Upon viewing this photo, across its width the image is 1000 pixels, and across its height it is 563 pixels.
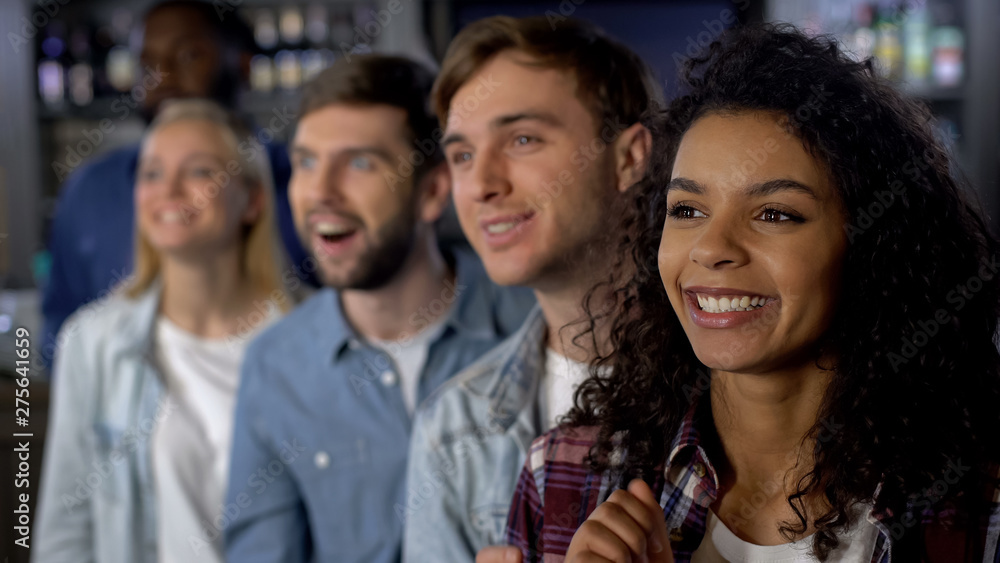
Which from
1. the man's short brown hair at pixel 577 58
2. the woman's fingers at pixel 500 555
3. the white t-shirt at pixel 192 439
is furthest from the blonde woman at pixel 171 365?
the woman's fingers at pixel 500 555

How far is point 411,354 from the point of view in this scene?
158 cm

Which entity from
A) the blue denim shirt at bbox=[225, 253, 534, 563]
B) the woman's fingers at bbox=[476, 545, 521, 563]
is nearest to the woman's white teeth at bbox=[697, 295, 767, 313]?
the woman's fingers at bbox=[476, 545, 521, 563]

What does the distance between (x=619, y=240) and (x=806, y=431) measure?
0.35m

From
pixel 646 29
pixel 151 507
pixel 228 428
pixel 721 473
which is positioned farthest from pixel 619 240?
pixel 646 29

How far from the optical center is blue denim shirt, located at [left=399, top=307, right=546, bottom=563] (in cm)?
128

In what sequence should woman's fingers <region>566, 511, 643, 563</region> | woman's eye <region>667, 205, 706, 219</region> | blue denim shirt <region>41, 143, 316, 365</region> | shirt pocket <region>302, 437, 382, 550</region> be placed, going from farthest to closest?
blue denim shirt <region>41, 143, 316, 365</region>
shirt pocket <region>302, 437, 382, 550</region>
woman's eye <region>667, 205, 706, 219</region>
woman's fingers <region>566, 511, 643, 563</region>

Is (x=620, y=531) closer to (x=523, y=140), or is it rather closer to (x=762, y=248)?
(x=762, y=248)

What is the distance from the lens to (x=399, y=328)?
1.61 m

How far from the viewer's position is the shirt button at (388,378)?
1555 mm

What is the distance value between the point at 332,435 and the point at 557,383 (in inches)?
18.2

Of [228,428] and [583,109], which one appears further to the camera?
[228,428]

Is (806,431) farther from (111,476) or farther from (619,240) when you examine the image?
(111,476)

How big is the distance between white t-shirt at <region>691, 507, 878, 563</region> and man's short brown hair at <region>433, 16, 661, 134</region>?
0.60 meters

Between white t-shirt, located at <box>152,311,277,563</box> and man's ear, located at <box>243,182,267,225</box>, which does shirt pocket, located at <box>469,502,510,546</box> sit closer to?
white t-shirt, located at <box>152,311,277,563</box>
